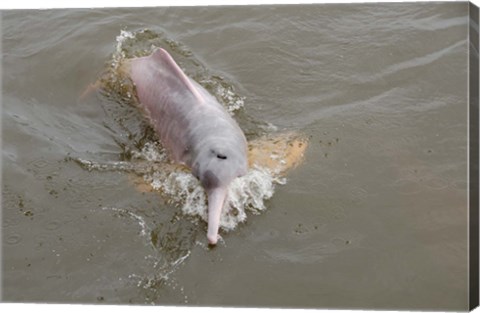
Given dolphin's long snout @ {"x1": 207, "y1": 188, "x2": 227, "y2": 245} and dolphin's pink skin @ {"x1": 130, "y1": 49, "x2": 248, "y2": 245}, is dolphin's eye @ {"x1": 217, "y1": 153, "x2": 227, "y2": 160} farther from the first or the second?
dolphin's long snout @ {"x1": 207, "y1": 188, "x2": 227, "y2": 245}

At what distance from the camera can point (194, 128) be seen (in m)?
7.60

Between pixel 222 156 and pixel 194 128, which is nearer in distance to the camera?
pixel 222 156

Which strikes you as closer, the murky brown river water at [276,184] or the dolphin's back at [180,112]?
the murky brown river water at [276,184]

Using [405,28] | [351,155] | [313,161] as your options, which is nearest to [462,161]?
[351,155]

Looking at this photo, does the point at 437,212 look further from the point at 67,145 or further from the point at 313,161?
the point at 67,145

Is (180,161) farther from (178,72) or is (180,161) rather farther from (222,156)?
(178,72)

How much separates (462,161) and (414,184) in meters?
0.76

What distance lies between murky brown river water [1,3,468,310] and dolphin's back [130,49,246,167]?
1.59 feet

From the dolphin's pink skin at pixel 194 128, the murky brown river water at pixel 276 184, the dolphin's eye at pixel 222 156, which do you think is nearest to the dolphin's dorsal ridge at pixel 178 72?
the dolphin's pink skin at pixel 194 128

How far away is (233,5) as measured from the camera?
38.0 ft

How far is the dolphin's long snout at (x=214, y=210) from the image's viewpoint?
6371mm

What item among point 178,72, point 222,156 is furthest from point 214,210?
point 178,72

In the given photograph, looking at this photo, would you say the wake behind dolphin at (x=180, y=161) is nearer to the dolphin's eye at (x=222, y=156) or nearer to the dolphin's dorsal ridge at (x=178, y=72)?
the dolphin's dorsal ridge at (x=178, y=72)

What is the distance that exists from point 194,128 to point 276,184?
1229mm
